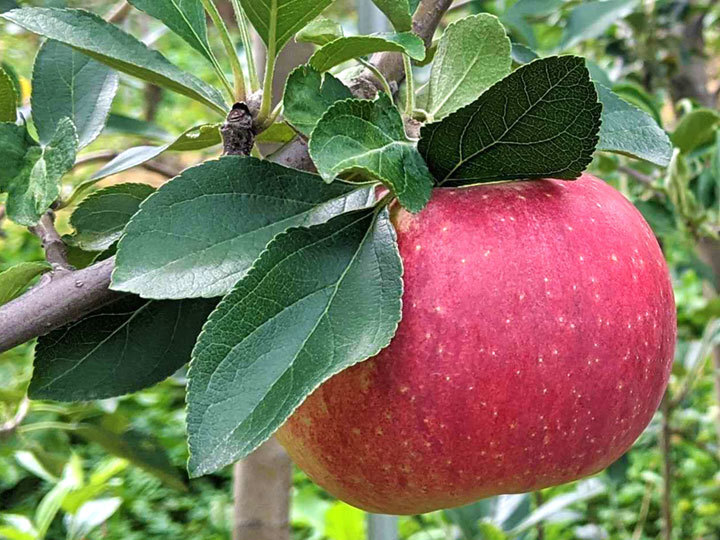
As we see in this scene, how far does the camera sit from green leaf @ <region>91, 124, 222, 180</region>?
1.51ft

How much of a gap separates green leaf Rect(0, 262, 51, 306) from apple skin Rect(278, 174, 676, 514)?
0.13 metres

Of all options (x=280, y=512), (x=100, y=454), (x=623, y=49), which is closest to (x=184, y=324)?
(x=280, y=512)

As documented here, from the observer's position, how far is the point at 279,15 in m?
0.39

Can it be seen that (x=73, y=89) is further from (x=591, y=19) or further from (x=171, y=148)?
(x=591, y=19)

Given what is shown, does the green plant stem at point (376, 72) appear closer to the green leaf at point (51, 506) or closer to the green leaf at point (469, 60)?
the green leaf at point (469, 60)

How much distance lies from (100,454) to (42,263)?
2474mm

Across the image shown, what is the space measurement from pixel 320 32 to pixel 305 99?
0.06m

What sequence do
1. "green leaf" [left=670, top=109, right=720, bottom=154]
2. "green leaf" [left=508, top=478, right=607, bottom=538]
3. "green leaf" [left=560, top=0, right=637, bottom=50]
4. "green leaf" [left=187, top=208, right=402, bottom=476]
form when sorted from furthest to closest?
"green leaf" [left=508, top=478, right=607, bottom=538]
"green leaf" [left=560, top=0, right=637, bottom=50]
"green leaf" [left=670, top=109, right=720, bottom=154]
"green leaf" [left=187, top=208, right=402, bottom=476]

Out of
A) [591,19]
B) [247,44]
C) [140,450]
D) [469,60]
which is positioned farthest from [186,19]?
[591,19]

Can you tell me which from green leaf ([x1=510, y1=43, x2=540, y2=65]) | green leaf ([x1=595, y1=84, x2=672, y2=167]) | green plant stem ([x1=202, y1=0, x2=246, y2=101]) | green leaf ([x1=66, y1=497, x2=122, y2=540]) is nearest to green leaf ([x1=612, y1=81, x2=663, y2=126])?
green leaf ([x1=510, y1=43, x2=540, y2=65])

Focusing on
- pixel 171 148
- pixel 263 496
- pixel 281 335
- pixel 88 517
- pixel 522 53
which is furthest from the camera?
pixel 88 517

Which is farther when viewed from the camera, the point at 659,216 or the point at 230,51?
the point at 659,216

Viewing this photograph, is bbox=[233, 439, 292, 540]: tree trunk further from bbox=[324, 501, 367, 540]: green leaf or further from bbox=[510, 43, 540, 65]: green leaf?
bbox=[510, 43, 540, 65]: green leaf

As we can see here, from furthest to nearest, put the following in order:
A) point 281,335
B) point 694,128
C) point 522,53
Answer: point 694,128
point 522,53
point 281,335
